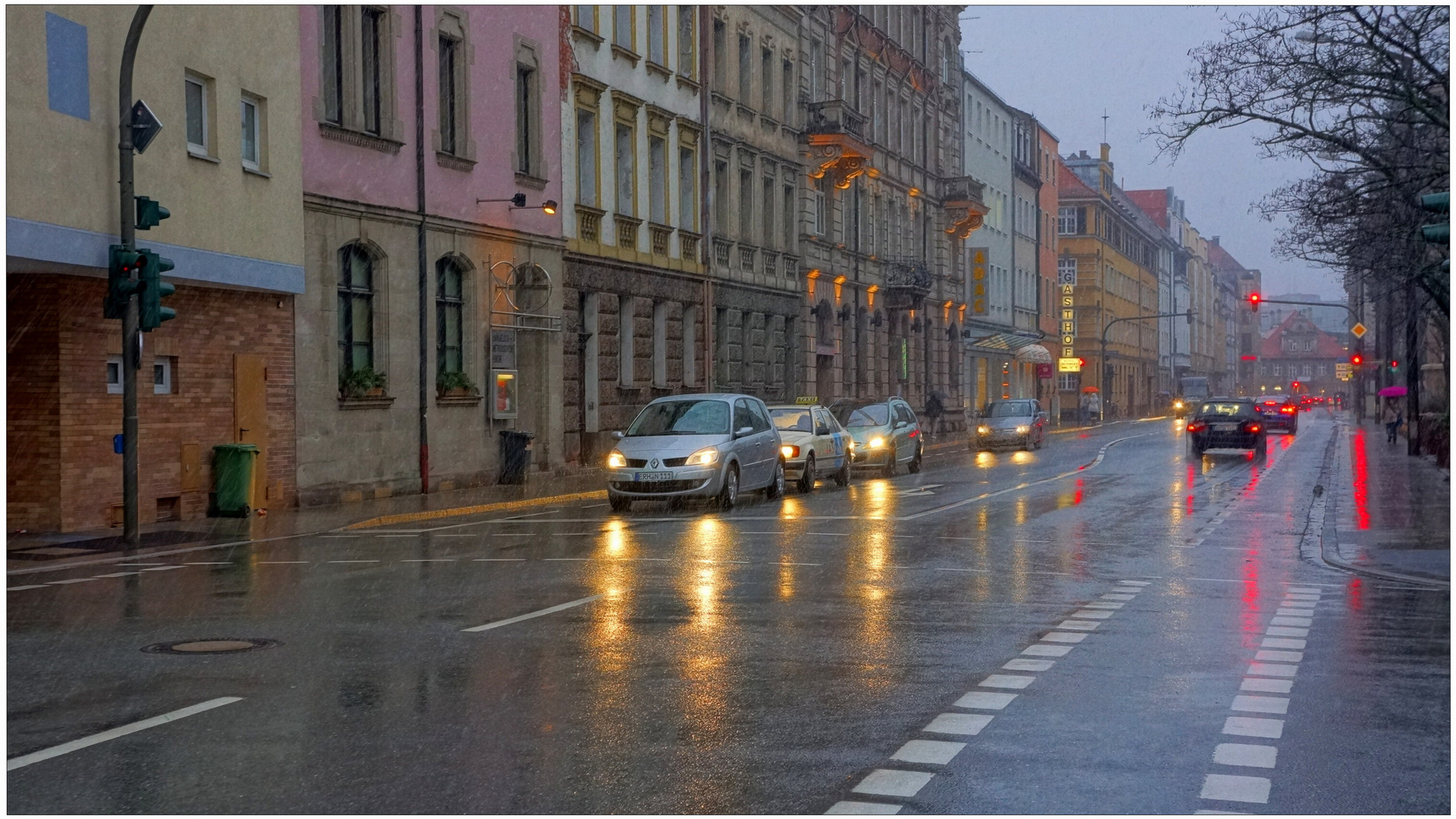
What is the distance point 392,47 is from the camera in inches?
1104

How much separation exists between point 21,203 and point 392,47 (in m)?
10.4

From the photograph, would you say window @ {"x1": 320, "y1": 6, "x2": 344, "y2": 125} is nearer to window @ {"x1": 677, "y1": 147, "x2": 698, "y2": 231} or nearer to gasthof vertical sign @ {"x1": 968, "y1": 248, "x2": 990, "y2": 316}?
window @ {"x1": 677, "y1": 147, "x2": 698, "y2": 231}

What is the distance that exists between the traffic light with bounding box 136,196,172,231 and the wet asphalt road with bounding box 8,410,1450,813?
3.70 m

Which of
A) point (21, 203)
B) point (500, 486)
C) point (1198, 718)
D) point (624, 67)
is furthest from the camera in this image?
point (624, 67)

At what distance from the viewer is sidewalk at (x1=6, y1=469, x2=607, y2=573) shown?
58.8ft

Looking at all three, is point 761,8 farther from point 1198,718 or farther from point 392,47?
point 1198,718

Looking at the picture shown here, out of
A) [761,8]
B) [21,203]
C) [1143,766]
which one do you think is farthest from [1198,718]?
[761,8]

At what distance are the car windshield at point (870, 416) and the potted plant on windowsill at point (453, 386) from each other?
8424mm

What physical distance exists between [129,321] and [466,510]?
729cm

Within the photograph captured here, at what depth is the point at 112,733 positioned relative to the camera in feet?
25.1

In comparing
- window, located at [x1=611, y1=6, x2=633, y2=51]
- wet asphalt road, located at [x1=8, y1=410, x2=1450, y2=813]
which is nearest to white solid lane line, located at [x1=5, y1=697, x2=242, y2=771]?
wet asphalt road, located at [x1=8, y1=410, x2=1450, y2=813]

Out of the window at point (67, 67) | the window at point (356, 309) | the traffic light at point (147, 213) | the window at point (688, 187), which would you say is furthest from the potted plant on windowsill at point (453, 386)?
the window at point (688, 187)

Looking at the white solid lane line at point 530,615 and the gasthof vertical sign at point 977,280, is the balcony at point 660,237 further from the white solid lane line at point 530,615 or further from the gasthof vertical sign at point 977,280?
the gasthof vertical sign at point 977,280

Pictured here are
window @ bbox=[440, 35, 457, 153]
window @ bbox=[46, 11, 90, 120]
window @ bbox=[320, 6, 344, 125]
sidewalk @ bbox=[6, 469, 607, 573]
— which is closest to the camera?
sidewalk @ bbox=[6, 469, 607, 573]
